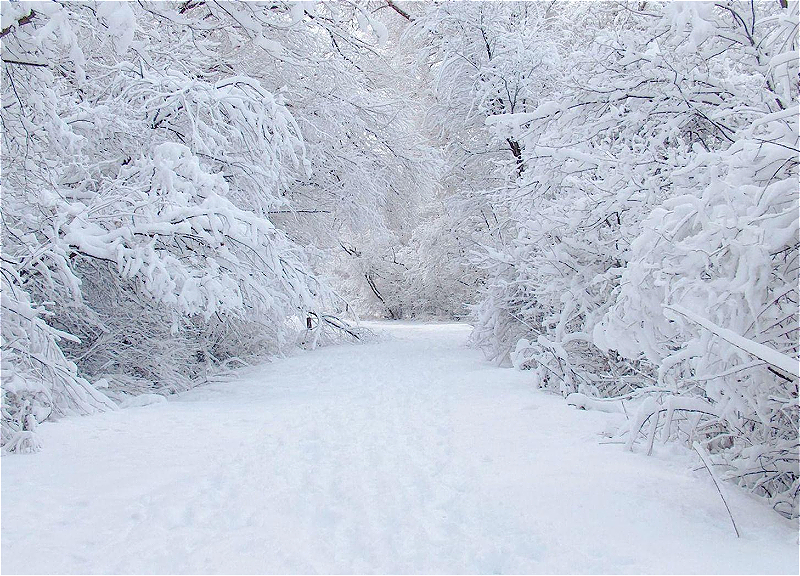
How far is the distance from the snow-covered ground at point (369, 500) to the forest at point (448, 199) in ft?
1.33

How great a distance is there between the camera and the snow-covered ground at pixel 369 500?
287cm

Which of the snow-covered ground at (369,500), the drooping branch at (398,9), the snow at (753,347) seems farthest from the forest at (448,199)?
the drooping branch at (398,9)

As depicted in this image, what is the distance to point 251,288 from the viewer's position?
7395mm

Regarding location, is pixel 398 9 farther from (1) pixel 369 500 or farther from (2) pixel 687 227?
(1) pixel 369 500

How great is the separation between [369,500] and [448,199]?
1154cm

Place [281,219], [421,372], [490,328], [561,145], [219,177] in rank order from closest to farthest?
[561,145] < [219,177] < [421,372] < [490,328] < [281,219]

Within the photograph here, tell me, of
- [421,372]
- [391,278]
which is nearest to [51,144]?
[421,372]

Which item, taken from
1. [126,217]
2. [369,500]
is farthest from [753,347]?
[126,217]

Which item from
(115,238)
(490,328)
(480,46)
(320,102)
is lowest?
(490,328)

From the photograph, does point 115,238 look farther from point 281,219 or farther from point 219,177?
point 281,219

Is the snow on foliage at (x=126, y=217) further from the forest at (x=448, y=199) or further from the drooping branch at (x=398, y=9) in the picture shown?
the drooping branch at (x=398, y=9)

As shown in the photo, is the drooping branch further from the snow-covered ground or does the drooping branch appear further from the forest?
the snow-covered ground

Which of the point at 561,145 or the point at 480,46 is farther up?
the point at 480,46

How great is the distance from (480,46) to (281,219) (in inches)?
216
